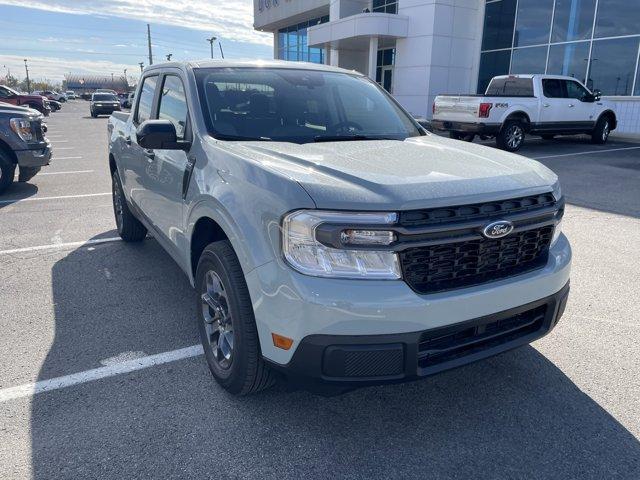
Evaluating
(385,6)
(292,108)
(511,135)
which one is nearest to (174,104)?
(292,108)

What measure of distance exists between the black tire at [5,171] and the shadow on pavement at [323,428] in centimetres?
589

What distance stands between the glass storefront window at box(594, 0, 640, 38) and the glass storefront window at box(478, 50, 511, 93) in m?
4.01

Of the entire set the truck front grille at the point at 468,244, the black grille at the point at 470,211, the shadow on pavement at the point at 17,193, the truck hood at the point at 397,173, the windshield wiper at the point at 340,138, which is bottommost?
the shadow on pavement at the point at 17,193

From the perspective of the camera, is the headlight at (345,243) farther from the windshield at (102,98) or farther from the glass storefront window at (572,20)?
the windshield at (102,98)

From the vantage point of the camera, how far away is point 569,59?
18.5m

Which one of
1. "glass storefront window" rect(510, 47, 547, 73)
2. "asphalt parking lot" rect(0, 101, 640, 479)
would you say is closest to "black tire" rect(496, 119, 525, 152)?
"glass storefront window" rect(510, 47, 547, 73)

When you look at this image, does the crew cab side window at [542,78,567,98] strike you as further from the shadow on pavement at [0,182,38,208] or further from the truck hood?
the shadow on pavement at [0,182,38,208]

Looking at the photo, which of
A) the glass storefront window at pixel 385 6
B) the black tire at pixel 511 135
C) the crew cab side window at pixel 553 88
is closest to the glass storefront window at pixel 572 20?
the crew cab side window at pixel 553 88

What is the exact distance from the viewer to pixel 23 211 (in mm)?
7227

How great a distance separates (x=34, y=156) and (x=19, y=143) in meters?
0.29

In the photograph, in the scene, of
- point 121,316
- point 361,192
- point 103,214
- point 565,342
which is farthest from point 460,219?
point 103,214

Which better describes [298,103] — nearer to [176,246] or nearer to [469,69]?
[176,246]

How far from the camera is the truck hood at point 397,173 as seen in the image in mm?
2248

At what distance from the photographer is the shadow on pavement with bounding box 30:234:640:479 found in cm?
238
